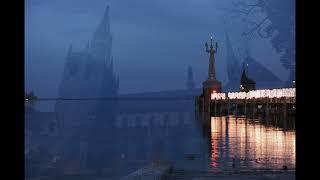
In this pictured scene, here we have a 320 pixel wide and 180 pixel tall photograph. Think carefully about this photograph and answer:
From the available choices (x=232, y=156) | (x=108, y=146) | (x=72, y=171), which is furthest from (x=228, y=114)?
(x=72, y=171)

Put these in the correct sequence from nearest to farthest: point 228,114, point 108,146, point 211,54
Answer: point 108,146 → point 228,114 → point 211,54

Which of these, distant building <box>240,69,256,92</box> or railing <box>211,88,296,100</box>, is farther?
distant building <box>240,69,256,92</box>

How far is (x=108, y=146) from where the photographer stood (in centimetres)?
2414

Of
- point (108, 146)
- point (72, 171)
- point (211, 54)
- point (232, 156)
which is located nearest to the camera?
point (72, 171)

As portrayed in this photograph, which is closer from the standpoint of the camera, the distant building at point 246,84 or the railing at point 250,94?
the railing at point 250,94

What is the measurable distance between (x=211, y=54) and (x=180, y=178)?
60.5 meters
